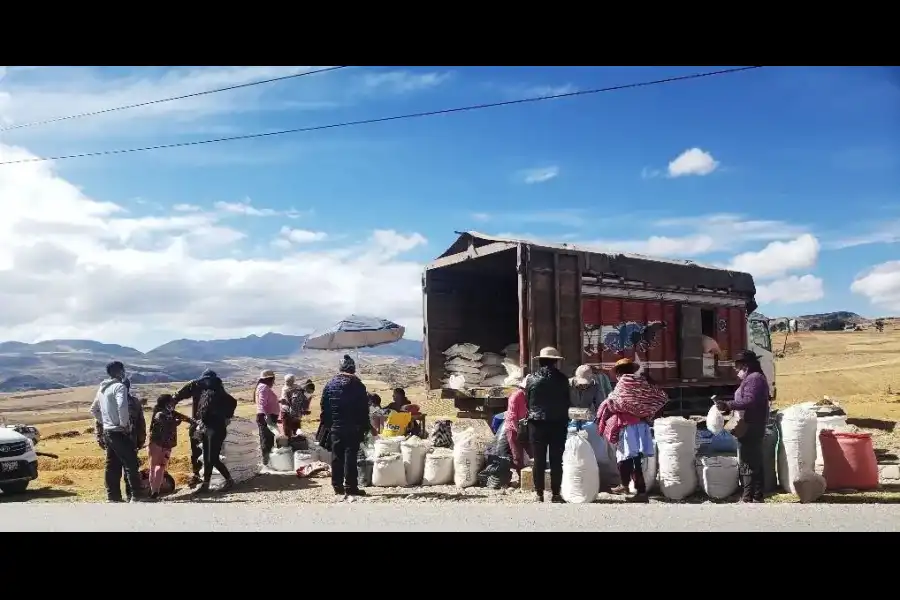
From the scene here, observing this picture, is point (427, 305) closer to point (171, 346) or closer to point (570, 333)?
point (570, 333)

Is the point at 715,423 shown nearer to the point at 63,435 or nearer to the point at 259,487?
the point at 259,487

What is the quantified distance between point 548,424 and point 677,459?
1433mm

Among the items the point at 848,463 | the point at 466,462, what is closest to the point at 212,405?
the point at 466,462

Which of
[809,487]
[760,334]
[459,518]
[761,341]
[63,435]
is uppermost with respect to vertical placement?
[760,334]

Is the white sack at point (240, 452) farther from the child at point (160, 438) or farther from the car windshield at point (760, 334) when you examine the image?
the car windshield at point (760, 334)

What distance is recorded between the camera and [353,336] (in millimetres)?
15641

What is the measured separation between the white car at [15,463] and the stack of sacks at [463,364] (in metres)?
5.94

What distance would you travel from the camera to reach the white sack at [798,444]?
8031mm

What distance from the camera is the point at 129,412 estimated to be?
8.91 metres

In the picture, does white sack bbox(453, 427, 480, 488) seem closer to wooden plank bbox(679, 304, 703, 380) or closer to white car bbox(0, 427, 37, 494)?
wooden plank bbox(679, 304, 703, 380)

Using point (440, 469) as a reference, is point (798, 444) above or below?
above

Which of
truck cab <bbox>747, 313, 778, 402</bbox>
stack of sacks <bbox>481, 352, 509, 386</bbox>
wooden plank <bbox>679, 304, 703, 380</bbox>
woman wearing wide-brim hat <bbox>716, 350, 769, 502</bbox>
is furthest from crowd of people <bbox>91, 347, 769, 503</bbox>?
truck cab <bbox>747, 313, 778, 402</bbox>

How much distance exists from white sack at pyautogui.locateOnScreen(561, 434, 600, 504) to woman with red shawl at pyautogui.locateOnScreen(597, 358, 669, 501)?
1.01ft
